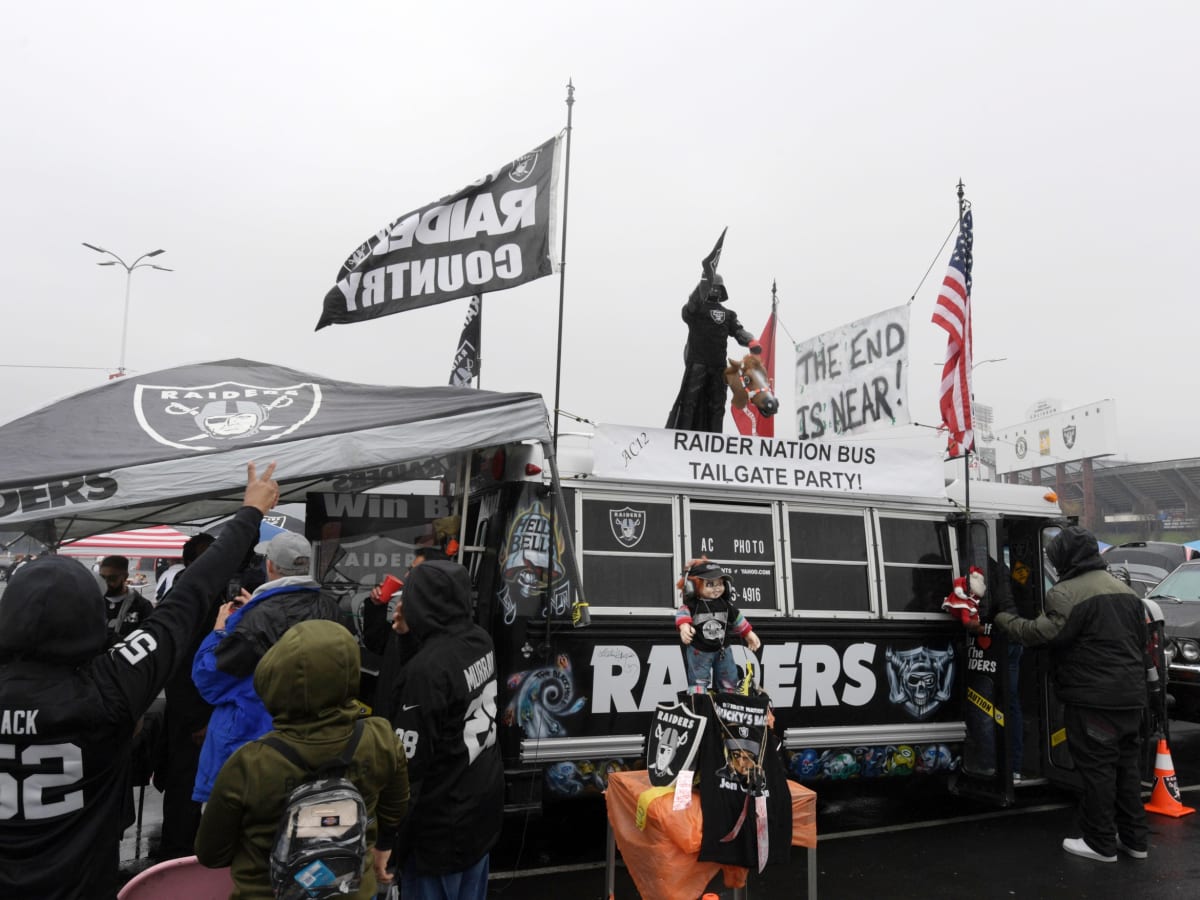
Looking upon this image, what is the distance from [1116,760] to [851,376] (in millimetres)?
4057

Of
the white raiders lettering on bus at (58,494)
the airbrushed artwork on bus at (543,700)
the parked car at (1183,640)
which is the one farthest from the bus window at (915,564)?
the white raiders lettering on bus at (58,494)

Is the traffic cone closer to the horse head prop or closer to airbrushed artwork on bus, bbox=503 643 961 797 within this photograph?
airbrushed artwork on bus, bbox=503 643 961 797

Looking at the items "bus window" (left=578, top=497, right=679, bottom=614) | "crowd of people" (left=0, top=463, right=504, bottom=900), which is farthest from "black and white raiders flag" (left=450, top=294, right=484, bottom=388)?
"crowd of people" (left=0, top=463, right=504, bottom=900)

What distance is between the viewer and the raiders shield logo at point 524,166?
5613 mm

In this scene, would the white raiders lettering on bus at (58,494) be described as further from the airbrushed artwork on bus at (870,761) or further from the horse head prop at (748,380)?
the horse head prop at (748,380)

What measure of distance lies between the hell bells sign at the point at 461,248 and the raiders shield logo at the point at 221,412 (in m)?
1.00

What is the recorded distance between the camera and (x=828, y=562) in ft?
20.4

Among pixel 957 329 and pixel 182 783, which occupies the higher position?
pixel 957 329

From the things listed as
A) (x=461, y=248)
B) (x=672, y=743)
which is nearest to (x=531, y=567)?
(x=672, y=743)

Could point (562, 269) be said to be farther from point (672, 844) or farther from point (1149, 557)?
point (1149, 557)

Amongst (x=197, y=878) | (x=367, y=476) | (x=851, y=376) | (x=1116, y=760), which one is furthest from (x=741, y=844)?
(x=851, y=376)

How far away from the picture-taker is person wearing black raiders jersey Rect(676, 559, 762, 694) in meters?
4.90

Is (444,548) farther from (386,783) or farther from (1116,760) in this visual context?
(1116,760)

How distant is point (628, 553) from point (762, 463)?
46.9 inches
